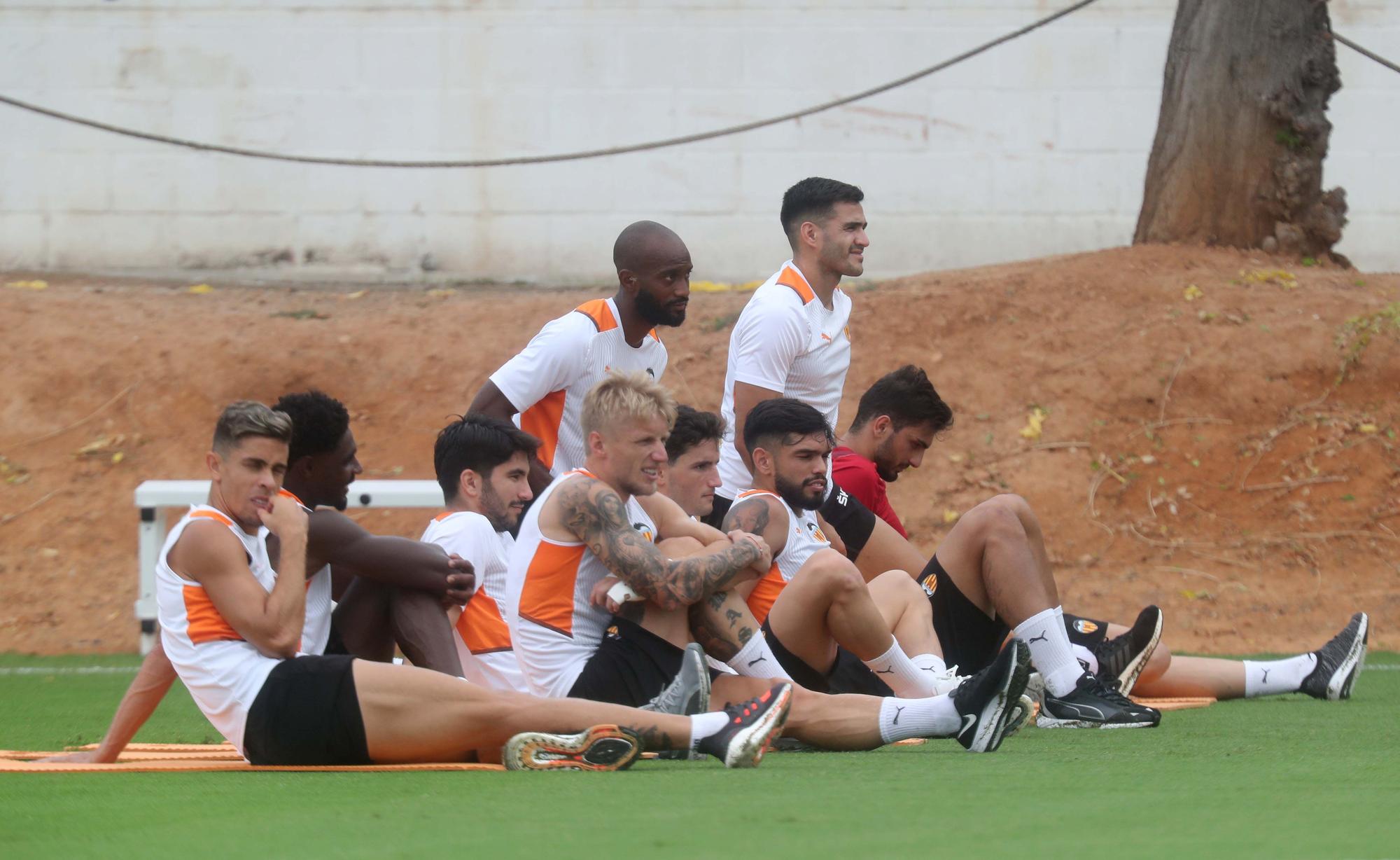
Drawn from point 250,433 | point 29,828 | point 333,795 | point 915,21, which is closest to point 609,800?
point 333,795

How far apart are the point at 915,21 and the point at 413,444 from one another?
5.17 m

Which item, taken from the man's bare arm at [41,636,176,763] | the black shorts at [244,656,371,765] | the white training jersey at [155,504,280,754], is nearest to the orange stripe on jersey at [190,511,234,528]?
the white training jersey at [155,504,280,754]

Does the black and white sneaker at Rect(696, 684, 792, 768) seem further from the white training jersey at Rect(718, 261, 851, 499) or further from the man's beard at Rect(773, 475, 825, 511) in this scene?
the white training jersey at Rect(718, 261, 851, 499)

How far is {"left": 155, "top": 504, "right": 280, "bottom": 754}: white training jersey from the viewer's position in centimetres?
465

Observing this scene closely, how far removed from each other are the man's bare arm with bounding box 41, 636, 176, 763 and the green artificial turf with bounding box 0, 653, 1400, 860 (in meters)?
0.38

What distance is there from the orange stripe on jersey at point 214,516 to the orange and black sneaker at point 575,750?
1029 mm

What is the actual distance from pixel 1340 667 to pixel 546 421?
3.35m

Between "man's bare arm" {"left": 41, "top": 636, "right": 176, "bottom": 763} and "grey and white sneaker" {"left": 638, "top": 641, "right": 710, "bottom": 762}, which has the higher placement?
"grey and white sneaker" {"left": 638, "top": 641, "right": 710, "bottom": 762}

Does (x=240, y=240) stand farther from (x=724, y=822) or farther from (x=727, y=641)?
(x=724, y=822)

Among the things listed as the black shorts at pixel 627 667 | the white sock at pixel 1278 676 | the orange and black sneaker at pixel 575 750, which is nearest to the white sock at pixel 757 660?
the black shorts at pixel 627 667

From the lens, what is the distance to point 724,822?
3.46 metres

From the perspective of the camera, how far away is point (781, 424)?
584 cm

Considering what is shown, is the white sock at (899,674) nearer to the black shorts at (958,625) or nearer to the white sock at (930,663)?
the white sock at (930,663)

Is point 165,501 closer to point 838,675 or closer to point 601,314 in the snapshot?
point 601,314
